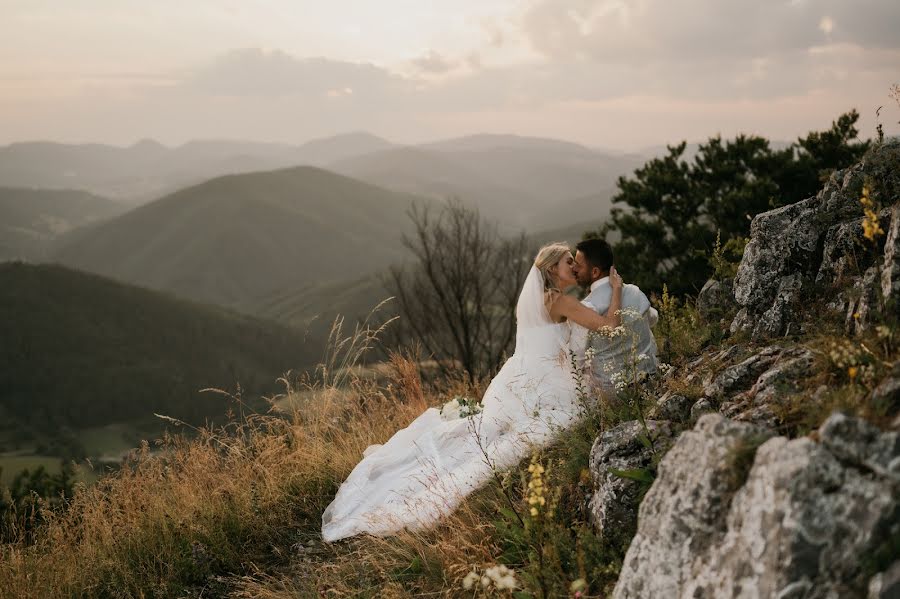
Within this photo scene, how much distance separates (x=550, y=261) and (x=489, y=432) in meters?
1.65

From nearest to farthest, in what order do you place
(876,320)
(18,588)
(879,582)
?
(879,582) → (876,320) → (18,588)

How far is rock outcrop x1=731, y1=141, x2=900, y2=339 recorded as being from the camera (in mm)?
3992

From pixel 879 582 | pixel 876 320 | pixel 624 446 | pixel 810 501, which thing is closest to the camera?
pixel 879 582

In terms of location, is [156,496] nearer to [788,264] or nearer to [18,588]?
[18,588]

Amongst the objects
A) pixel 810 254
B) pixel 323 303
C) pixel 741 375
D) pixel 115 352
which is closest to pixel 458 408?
pixel 741 375

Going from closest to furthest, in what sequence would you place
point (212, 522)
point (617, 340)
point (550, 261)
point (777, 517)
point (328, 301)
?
point (777, 517) → point (212, 522) → point (617, 340) → point (550, 261) → point (328, 301)

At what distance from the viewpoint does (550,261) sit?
581 cm

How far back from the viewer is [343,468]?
5926mm

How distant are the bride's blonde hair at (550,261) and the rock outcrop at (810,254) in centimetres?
155

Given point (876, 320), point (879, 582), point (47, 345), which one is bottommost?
point (47, 345)

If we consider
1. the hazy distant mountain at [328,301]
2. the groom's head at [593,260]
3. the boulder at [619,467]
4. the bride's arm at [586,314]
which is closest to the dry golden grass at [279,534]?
the boulder at [619,467]

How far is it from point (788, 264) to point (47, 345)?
413 ft

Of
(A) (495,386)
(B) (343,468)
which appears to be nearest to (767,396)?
(A) (495,386)

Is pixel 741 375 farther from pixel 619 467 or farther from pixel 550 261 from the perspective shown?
pixel 550 261
